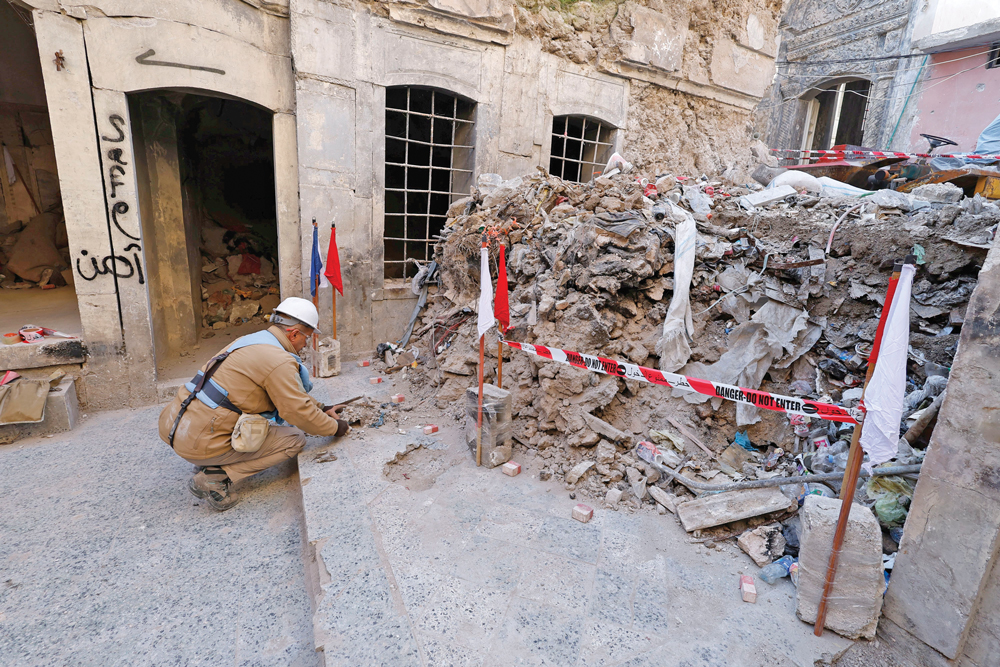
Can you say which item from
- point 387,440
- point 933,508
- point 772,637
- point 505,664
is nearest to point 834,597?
point 772,637

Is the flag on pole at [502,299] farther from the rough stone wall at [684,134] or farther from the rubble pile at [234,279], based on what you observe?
the rubble pile at [234,279]

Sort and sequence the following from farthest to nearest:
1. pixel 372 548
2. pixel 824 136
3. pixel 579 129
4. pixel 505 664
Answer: pixel 824 136 < pixel 579 129 < pixel 372 548 < pixel 505 664

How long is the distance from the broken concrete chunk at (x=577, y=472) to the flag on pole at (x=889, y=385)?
1970 mm

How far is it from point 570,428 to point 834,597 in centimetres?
214

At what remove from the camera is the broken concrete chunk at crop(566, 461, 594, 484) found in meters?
3.81

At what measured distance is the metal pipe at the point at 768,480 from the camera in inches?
116

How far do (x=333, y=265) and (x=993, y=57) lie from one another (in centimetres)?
1922

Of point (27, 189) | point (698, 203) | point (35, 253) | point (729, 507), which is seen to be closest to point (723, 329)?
point (729, 507)

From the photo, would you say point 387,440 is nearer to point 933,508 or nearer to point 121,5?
point 933,508

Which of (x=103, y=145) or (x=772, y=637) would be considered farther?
(x=103, y=145)

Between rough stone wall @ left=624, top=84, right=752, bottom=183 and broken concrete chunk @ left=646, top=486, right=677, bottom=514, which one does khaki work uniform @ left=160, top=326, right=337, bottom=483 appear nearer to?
broken concrete chunk @ left=646, top=486, right=677, bottom=514

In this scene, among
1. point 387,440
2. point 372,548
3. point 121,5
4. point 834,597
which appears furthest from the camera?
point 121,5

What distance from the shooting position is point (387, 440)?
4.58 meters

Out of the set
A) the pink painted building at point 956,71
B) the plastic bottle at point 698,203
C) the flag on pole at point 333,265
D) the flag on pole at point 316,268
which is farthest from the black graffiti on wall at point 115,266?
the pink painted building at point 956,71
